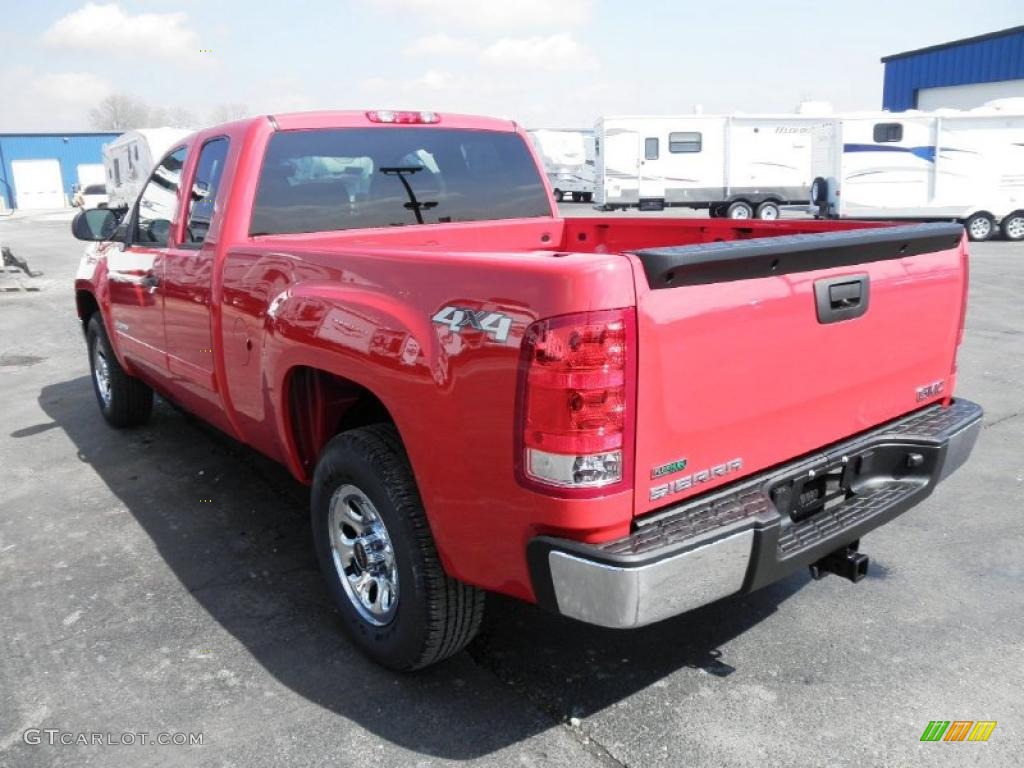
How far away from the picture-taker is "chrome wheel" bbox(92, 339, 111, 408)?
19.5ft

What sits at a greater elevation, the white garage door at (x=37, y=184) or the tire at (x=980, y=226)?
the white garage door at (x=37, y=184)

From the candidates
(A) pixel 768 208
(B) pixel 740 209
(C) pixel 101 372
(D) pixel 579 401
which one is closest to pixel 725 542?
(D) pixel 579 401

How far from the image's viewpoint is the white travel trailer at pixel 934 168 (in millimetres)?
18578

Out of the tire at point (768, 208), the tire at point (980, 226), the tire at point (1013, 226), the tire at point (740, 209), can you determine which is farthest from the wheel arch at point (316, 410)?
the tire at point (768, 208)

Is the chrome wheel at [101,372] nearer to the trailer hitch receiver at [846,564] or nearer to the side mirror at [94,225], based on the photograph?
the side mirror at [94,225]

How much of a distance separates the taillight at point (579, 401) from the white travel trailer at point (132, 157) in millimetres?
19850

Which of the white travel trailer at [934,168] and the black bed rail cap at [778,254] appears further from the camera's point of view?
the white travel trailer at [934,168]

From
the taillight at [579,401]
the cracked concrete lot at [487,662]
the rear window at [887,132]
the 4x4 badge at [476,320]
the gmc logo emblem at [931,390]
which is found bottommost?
the cracked concrete lot at [487,662]

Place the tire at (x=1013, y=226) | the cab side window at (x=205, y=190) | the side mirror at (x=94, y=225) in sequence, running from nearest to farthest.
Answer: the cab side window at (x=205, y=190) → the side mirror at (x=94, y=225) → the tire at (x=1013, y=226)

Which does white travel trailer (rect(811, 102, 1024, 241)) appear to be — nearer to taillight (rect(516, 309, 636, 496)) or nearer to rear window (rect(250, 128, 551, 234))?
rear window (rect(250, 128, 551, 234))

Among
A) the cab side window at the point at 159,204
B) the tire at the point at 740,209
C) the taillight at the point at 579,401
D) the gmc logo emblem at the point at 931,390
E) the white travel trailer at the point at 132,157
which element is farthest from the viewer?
the tire at the point at 740,209

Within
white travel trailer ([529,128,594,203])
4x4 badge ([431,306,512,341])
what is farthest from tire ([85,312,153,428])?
white travel trailer ([529,128,594,203])

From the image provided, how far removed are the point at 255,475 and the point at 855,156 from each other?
18334mm

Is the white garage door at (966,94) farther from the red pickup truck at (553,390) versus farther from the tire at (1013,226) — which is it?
the red pickup truck at (553,390)
